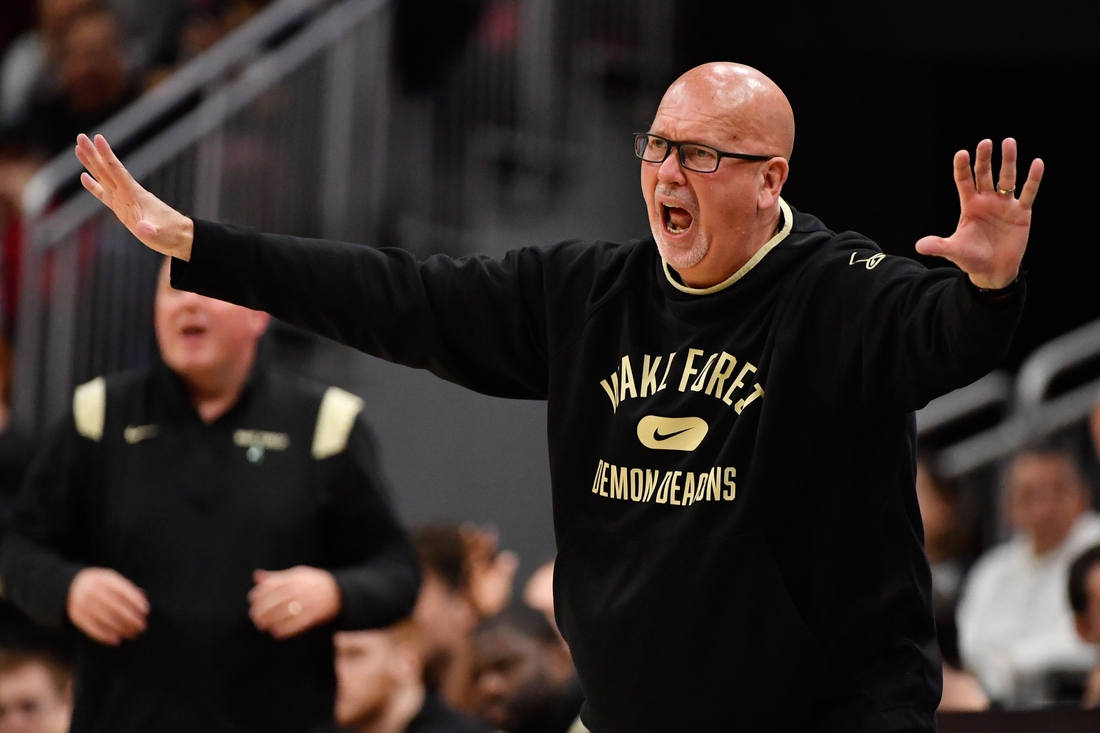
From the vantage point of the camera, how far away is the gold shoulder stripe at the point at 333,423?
13.8ft

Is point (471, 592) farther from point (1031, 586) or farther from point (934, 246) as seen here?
point (934, 246)

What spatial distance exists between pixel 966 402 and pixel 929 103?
250 centimetres

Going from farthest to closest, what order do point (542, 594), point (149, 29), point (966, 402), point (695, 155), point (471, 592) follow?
point (149, 29) → point (966, 402) → point (542, 594) → point (471, 592) → point (695, 155)

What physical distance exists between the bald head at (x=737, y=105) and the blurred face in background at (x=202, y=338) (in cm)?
162

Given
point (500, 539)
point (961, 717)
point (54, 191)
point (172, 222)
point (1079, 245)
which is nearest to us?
point (172, 222)

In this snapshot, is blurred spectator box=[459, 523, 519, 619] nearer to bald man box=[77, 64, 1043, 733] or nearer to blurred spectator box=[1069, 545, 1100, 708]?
blurred spectator box=[1069, 545, 1100, 708]

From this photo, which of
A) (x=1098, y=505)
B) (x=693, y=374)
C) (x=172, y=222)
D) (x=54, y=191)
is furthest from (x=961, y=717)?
(x=54, y=191)

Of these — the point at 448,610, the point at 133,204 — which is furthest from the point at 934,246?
the point at 448,610

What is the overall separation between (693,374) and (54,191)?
207 inches

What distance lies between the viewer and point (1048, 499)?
6.68 m

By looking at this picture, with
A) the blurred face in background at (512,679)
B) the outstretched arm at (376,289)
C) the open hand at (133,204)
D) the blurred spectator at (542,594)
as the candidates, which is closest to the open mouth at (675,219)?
the outstretched arm at (376,289)

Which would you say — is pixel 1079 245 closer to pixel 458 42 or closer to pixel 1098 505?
pixel 1098 505

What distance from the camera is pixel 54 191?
7.44m

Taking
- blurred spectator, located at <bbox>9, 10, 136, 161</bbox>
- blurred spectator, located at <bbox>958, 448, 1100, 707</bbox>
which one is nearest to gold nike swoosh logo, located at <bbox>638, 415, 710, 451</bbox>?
blurred spectator, located at <bbox>958, 448, 1100, 707</bbox>
